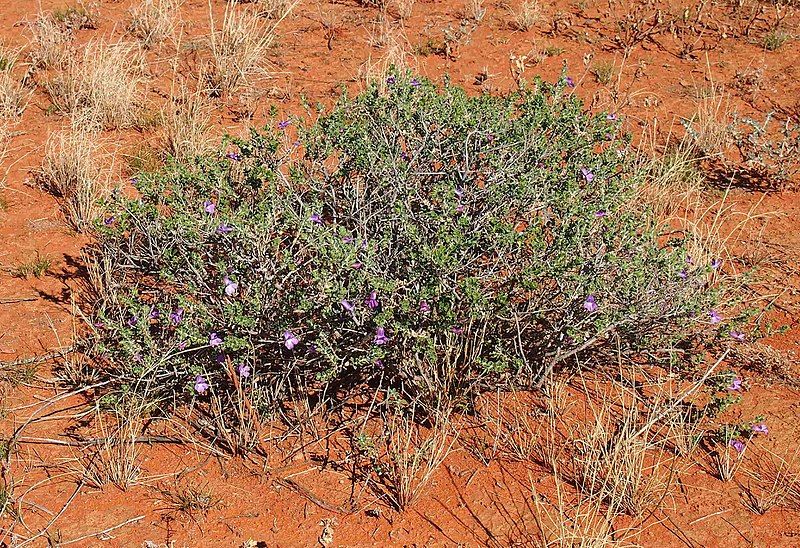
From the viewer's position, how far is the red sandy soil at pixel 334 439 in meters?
3.12

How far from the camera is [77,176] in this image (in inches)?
199

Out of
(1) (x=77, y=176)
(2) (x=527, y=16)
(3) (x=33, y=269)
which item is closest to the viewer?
(3) (x=33, y=269)

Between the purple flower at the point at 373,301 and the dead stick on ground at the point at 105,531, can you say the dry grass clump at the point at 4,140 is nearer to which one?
the dead stick on ground at the point at 105,531

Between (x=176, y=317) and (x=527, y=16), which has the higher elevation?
(x=527, y=16)

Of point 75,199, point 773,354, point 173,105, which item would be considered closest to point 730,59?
point 773,354

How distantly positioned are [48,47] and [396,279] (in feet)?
16.0

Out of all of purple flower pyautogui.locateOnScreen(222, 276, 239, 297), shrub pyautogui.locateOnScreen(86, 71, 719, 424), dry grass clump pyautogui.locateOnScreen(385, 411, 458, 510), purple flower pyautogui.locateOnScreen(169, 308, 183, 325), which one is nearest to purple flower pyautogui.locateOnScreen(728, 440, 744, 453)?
shrub pyautogui.locateOnScreen(86, 71, 719, 424)

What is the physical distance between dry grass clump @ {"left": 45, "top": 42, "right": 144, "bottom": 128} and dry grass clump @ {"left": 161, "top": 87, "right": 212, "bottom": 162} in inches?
12.0

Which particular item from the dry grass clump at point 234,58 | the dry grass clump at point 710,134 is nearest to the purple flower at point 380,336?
the dry grass clump at point 710,134

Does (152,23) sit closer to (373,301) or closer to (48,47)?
(48,47)

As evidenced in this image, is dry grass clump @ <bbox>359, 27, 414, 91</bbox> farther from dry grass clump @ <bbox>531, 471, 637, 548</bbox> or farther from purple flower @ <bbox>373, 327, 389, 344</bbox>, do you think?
dry grass clump @ <bbox>531, 471, 637, 548</bbox>

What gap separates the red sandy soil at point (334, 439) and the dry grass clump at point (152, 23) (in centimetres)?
16

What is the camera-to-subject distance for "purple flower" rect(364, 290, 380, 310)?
10.8ft

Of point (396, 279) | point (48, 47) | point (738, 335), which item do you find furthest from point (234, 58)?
point (738, 335)
